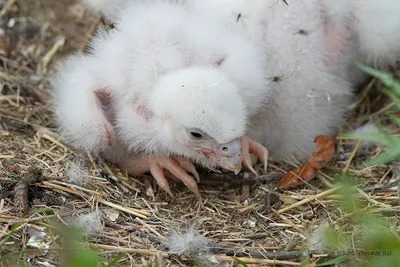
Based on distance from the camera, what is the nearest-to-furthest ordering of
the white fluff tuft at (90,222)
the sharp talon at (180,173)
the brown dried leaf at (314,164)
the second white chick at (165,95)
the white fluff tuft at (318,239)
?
the white fluff tuft at (318,239) → the white fluff tuft at (90,222) → the second white chick at (165,95) → the sharp talon at (180,173) → the brown dried leaf at (314,164)

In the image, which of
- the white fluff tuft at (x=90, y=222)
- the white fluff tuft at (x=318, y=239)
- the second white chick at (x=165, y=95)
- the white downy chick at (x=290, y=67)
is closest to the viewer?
the white fluff tuft at (x=318, y=239)

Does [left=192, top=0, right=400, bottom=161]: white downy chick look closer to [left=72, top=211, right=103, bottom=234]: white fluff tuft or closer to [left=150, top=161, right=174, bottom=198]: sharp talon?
[left=150, top=161, right=174, bottom=198]: sharp talon

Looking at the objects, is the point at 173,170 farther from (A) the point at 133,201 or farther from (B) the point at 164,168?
(A) the point at 133,201

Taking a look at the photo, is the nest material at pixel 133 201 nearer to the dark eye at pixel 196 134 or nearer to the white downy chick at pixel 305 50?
the white downy chick at pixel 305 50

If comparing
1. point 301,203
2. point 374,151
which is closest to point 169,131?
point 301,203

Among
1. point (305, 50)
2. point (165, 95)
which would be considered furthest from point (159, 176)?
point (305, 50)

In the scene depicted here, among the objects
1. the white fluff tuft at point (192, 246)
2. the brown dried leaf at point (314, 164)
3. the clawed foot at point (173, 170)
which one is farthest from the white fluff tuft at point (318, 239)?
the clawed foot at point (173, 170)

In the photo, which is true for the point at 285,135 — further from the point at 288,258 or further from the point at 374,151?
the point at 288,258

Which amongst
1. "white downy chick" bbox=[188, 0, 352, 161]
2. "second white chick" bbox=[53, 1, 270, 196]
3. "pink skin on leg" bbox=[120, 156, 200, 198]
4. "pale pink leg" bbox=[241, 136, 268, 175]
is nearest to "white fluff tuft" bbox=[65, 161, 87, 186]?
"second white chick" bbox=[53, 1, 270, 196]
